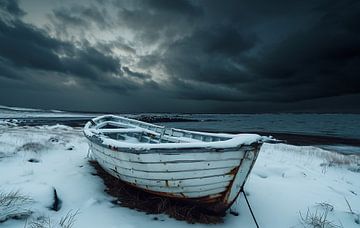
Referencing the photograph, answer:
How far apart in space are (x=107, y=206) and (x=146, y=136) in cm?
404

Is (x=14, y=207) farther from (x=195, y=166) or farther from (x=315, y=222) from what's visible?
(x=315, y=222)

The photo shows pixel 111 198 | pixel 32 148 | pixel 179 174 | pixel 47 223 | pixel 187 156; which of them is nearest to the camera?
pixel 47 223

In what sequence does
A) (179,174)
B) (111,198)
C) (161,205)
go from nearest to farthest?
(179,174) → (161,205) → (111,198)

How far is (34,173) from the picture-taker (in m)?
5.98

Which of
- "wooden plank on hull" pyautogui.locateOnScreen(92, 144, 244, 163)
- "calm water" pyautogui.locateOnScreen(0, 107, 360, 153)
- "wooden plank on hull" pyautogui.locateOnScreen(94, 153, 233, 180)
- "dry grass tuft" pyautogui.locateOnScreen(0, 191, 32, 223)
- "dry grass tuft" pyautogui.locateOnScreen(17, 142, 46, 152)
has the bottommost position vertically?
"calm water" pyautogui.locateOnScreen(0, 107, 360, 153)

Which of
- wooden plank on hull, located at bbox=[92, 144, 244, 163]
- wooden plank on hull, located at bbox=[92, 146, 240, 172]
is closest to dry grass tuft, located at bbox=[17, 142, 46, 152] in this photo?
wooden plank on hull, located at bbox=[92, 146, 240, 172]

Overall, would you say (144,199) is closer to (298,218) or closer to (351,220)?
(298,218)

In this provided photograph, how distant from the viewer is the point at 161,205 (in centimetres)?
486

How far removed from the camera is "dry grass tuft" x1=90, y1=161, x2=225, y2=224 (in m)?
4.61

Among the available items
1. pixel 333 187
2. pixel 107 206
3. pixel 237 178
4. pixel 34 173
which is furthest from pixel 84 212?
pixel 333 187

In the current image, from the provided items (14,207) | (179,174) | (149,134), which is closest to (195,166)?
(179,174)

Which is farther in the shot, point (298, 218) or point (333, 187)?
point (333, 187)

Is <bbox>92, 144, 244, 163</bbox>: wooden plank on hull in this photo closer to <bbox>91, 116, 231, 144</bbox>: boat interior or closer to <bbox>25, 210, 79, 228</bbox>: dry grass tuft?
<bbox>25, 210, 79, 228</bbox>: dry grass tuft

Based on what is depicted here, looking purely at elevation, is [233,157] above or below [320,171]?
above
